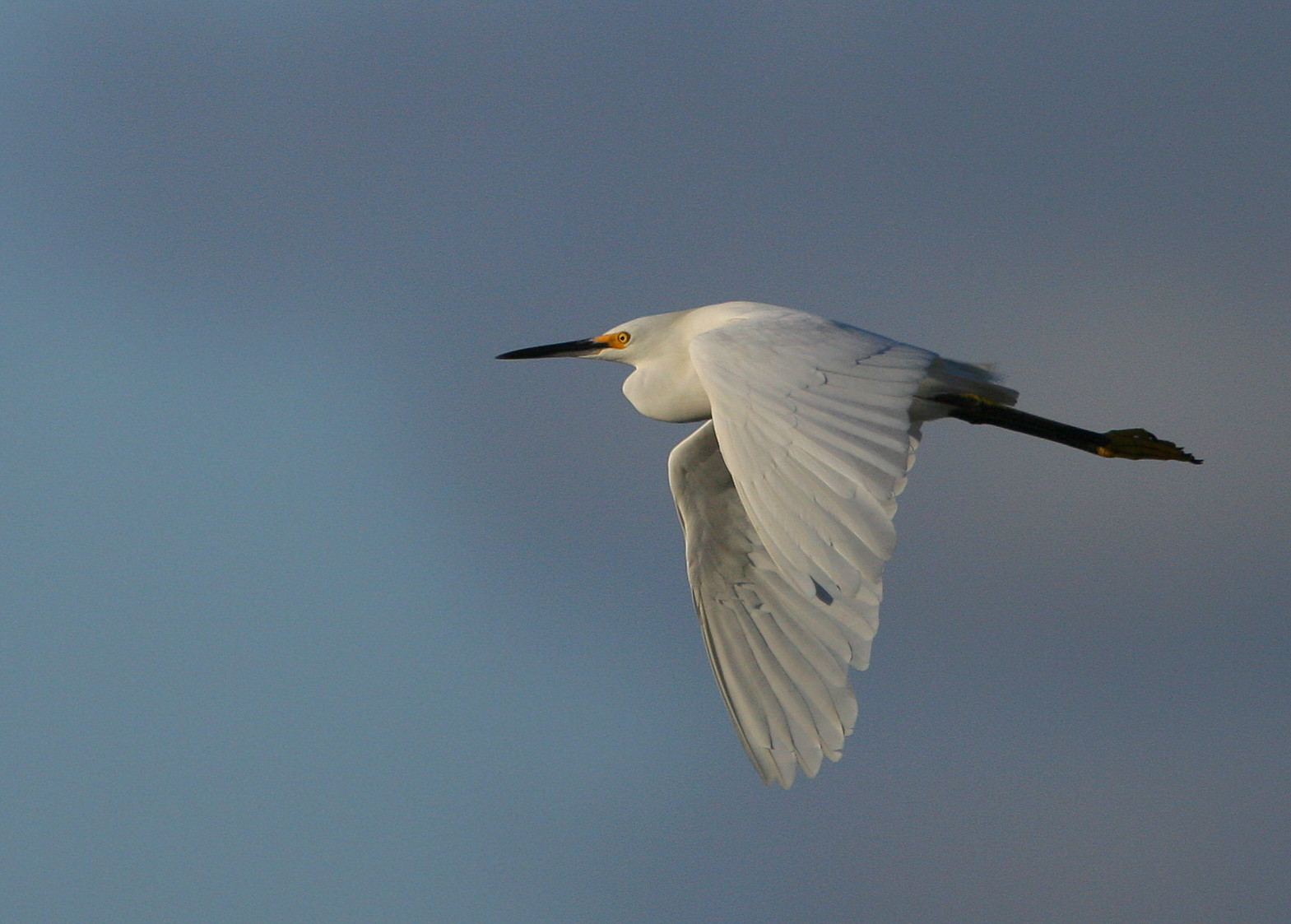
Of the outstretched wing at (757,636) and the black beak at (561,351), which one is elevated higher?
the black beak at (561,351)

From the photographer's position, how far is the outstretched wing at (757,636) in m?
9.70

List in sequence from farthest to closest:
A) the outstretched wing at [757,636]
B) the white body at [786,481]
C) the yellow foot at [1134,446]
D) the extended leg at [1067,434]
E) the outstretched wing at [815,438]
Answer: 1. the yellow foot at [1134,446]
2. the extended leg at [1067,434]
3. the outstretched wing at [757,636]
4. the white body at [786,481]
5. the outstretched wing at [815,438]

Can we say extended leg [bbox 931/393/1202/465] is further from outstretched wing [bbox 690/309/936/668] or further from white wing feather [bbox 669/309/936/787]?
outstretched wing [bbox 690/309/936/668]

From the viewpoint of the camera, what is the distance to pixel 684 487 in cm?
1064

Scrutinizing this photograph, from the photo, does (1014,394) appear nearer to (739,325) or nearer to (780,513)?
(739,325)

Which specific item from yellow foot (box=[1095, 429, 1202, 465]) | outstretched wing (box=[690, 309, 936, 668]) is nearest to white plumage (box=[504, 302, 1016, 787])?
outstretched wing (box=[690, 309, 936, 668])

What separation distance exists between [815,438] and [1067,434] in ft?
15.0

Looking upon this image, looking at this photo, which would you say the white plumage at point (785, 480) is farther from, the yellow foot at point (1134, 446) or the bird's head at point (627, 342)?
the yellow foot at point (1134, 446)

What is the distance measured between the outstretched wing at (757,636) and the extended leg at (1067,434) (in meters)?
1.57

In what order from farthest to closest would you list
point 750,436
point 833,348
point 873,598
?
1. point 873,598
2. point 833,348
3. point 750,436

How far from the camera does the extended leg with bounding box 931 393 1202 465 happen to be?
33.2 ft

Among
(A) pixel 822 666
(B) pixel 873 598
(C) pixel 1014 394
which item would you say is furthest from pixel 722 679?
(C) pixel 1014 394

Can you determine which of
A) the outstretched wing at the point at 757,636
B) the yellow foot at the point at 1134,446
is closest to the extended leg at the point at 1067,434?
the yellow foot at the point at 1134,446

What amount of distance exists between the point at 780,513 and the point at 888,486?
47cm
